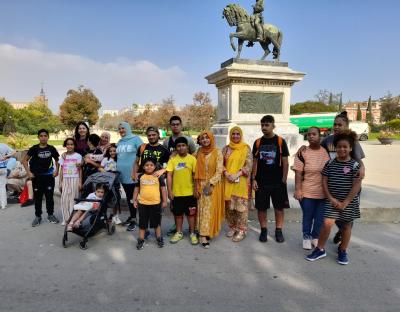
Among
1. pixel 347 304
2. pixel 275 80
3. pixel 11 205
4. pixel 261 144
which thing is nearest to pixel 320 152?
pixel 261 144

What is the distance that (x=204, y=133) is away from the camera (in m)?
4.36

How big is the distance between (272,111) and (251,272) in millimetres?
5066

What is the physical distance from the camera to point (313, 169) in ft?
13.5

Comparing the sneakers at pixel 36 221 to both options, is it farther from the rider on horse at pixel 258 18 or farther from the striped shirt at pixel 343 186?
the rider on horse at pixel 258 18

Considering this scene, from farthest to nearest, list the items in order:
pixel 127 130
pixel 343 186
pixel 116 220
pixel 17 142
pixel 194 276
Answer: pixel 17 142
pixel 116 220
pixel 127 130
pixel 343 186
pixel 194 276

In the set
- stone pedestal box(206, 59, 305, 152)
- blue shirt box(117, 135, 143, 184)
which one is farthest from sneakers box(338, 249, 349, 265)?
stone pedestal box(206, 59, 305, 152)

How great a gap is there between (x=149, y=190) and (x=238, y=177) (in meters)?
1.31

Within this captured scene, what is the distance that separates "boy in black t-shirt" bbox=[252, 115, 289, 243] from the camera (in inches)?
171

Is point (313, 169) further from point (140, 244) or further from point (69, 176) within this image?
point (69, 176)

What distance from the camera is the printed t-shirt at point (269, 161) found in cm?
435

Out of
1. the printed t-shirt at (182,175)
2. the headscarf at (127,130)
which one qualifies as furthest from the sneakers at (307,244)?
the headscarf at (127,130)

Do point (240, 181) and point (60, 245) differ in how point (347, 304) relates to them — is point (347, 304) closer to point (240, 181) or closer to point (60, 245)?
point (240, 181)

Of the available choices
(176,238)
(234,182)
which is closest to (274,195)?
(234,182)

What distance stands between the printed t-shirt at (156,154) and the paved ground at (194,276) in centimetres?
121
